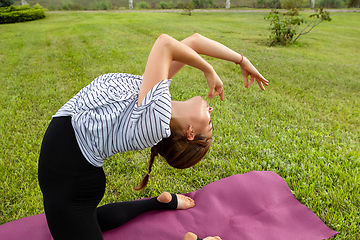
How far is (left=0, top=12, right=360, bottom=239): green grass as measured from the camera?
2.94 m

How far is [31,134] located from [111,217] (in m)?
2.46

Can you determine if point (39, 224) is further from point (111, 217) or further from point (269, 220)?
point (269, 220)

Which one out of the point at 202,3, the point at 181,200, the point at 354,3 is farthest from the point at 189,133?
the point at 354,3

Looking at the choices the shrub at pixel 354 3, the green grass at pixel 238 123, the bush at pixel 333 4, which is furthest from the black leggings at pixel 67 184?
the bush at pixel 333 4

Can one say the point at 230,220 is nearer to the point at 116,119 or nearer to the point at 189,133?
the point at 189,133

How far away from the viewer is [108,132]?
1607 mm

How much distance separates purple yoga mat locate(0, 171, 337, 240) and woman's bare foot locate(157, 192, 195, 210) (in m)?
0.05

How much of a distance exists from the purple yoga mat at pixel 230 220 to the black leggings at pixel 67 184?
71cm

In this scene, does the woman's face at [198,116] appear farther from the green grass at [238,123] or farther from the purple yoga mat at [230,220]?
the green grass at [238,123]

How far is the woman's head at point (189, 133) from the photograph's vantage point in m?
1.78

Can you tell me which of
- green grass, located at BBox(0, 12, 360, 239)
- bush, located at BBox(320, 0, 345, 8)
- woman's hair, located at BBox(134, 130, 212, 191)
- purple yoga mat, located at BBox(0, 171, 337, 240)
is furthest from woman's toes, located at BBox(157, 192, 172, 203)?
bush, located at BBox(320, 0, 345, 8)

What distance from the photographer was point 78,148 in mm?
1660

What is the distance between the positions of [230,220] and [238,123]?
80.2 inches

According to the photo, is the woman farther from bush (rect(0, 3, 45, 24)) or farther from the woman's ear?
bush (rect(0, 3, 45, 24))
